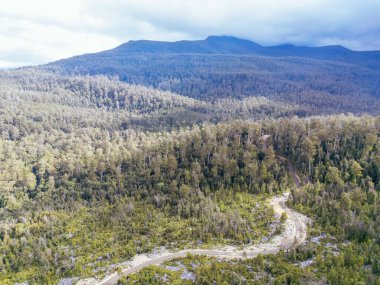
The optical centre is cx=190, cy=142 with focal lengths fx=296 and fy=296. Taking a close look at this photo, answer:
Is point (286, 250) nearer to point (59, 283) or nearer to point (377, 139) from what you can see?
point (59, 283)

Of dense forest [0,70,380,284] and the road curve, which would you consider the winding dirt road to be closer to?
the road curve

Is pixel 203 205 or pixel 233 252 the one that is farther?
pixel 203 205

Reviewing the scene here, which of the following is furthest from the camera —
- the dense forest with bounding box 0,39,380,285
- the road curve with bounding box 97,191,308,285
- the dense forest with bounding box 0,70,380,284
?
the dense forest with bounding box 0,70,380,284

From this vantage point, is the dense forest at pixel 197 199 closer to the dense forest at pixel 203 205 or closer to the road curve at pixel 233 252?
the dense forest at pixel 203 205

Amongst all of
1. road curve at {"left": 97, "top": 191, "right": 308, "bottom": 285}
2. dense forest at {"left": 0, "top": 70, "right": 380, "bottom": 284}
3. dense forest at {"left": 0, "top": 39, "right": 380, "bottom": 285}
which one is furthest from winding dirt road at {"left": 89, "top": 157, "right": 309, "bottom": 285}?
dense forest at {"left": 0, "top": 70, "right": 380, "bottom": 284}

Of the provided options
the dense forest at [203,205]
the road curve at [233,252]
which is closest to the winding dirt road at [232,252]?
the road curve at [233,252]

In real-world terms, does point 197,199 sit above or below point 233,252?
above

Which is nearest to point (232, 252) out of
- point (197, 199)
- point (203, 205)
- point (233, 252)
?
point (233, 252)

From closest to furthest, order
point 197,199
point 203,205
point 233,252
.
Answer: point 233,252
point 203,205
point 197,199

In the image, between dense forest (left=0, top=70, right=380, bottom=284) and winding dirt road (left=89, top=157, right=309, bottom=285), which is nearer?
winding dirt road (left=89, top=157, right=309, bottom=285)

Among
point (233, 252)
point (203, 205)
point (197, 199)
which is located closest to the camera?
point (233, 252)

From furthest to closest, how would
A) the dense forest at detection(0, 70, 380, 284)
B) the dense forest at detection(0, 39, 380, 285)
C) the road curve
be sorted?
the dense forest at detection(0, 70, 380, 284)
the road curve
the dense forest at detection(0, 39, 380, 285)

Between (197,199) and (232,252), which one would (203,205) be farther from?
(232,252)
